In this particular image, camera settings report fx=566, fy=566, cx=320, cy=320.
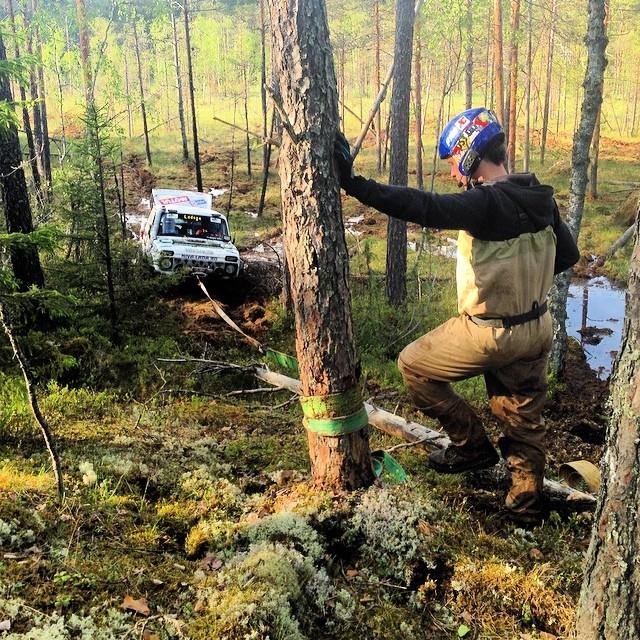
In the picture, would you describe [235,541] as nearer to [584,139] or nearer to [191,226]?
[584,139]

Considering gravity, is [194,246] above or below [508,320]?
below

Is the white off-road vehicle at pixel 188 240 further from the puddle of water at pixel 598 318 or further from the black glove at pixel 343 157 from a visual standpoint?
the black glove at pixel 343 157

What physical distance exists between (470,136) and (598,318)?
13372 mm

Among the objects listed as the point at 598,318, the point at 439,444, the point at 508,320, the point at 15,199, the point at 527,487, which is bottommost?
the point at 598,318

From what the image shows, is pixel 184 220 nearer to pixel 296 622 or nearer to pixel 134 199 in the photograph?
pixel 296 622

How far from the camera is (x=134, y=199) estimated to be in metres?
30.7

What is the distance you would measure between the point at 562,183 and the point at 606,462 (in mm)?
33947

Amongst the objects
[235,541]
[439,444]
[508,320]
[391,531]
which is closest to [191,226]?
[439,444]

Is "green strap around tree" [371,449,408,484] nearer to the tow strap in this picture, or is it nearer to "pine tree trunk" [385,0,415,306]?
the tow strap

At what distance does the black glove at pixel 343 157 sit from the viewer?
3.23m

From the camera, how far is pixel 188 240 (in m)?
13.7

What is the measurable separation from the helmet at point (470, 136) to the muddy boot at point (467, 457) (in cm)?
202

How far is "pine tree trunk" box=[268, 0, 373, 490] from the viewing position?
3152mm

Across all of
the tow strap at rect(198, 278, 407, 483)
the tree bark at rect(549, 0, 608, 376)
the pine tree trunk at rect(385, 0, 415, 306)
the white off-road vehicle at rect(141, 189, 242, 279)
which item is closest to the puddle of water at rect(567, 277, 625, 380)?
the tree bark at rect(549, 0, 608, 376)
